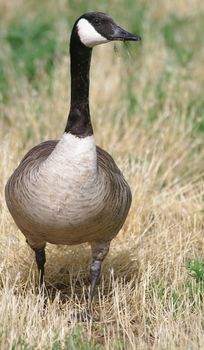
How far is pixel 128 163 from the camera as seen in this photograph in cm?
652

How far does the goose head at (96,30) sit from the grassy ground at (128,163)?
0.13 m

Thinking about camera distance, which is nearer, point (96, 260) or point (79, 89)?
point (79, 89)

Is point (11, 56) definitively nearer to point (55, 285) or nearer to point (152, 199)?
point (152, 199)

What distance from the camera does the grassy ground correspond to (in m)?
4.61

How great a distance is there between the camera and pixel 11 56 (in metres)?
9.23

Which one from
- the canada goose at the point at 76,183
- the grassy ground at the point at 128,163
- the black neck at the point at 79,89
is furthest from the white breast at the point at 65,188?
the grassy ground at the point at 128,163

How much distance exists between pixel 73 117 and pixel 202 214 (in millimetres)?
1853

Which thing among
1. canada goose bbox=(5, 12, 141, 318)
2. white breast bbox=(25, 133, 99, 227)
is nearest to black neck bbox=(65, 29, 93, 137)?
canada goose bbox=(5, 12, 141, 318)

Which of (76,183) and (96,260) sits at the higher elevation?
(76,183)

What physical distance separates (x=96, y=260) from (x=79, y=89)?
3.33ft

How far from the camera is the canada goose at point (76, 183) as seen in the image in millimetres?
4566

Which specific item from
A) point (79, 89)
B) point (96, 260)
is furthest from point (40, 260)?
point (79, 89)

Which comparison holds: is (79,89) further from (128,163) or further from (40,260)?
(128,163)

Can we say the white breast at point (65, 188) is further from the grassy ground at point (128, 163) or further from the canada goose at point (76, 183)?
the grassy ground at point (128, 163)
